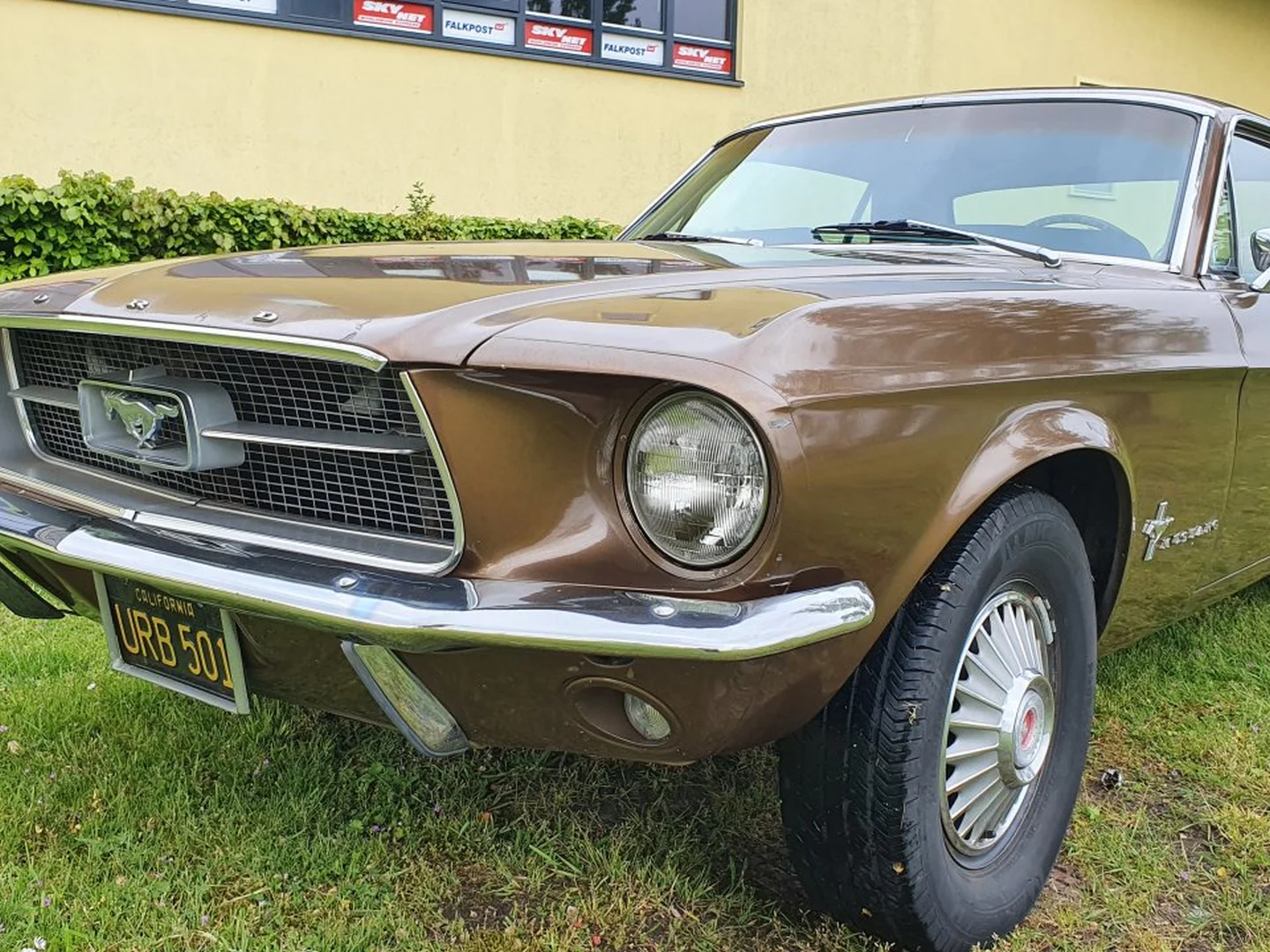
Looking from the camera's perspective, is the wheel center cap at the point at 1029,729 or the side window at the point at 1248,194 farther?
the side window at the point at 1248,194

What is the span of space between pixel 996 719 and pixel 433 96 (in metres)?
8.17

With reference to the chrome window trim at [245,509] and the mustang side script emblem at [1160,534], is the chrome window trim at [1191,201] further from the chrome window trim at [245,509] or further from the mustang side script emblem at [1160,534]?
the chrome window trim at [245,509]

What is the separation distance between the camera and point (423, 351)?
1.57 metres

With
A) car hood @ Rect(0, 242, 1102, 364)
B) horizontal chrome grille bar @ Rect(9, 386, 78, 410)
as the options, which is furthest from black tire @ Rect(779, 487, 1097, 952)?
horizontal chrome grille bar @ Rect(9, 386, 78, 410)

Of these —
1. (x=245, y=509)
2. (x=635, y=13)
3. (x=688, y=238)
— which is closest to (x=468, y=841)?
(x=245, y=509)

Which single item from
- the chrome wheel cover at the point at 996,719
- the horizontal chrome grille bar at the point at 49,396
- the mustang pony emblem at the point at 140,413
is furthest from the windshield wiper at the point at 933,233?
the horizontal chrome grille bar at the point at 49,396

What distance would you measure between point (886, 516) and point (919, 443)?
127 millimetres

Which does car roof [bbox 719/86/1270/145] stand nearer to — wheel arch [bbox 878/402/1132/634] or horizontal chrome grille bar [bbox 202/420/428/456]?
wheel arch [bbox 878/402/1132/634]

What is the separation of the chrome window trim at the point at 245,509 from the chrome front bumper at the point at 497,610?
29 millimetres

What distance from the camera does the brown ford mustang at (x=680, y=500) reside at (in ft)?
5.04

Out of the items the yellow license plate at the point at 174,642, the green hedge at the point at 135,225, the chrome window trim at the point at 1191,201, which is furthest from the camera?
the green hedge at the point at 135,225

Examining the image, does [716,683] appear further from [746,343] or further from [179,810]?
[179,810]

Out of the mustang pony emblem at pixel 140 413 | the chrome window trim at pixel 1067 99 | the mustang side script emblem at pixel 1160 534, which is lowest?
the mustang side script emblem at pixel 1160 534

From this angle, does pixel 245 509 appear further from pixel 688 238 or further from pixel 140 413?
pixel 688 238
